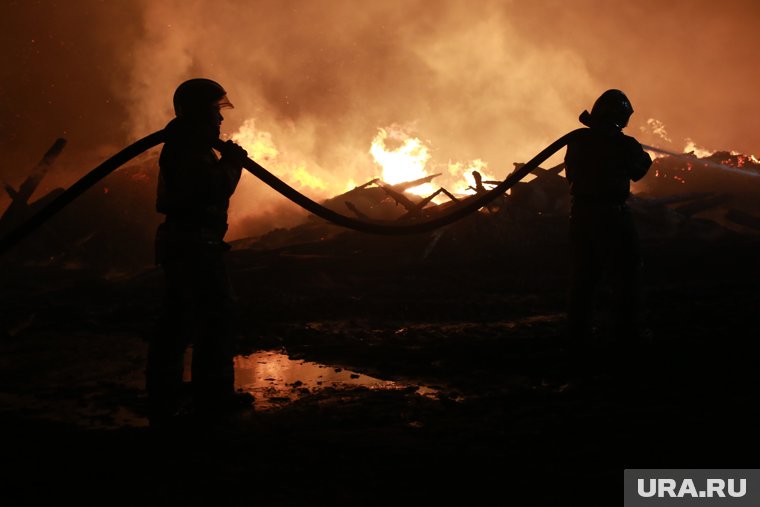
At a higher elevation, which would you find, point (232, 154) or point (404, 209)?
point (404, 209)

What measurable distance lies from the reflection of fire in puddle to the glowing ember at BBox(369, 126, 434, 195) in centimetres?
1673

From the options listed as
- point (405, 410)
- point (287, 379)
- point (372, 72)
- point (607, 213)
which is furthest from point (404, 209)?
point (372, 72)

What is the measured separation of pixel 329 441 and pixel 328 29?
23.8 m

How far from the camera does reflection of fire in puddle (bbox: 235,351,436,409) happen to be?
448 cm

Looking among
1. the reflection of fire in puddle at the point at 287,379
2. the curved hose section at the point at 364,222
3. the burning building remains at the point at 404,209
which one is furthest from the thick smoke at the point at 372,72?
the curved hose section at the point at 364,222

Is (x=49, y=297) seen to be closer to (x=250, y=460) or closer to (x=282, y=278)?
(x=282, y=278)

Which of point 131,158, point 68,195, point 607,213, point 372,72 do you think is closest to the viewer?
point 68,195

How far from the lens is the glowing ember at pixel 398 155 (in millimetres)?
22734

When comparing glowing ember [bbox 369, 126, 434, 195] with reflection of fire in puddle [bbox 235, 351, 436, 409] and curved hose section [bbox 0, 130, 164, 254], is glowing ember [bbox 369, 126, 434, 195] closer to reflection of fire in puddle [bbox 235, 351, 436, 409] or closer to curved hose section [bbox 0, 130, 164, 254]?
reflection of fire in puddle [bbox 235, 351, 436, 409]

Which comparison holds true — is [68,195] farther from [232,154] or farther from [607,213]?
[607,213]

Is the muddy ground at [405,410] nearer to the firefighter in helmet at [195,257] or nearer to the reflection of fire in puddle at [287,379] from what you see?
the reflection of fire in puddle at [287,379]

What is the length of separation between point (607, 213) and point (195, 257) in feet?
10.5

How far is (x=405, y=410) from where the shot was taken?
12.8ft

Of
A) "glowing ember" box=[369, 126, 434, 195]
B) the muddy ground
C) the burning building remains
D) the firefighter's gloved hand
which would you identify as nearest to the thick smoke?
"glowing ember" box=[369, 126, 434, 195]
